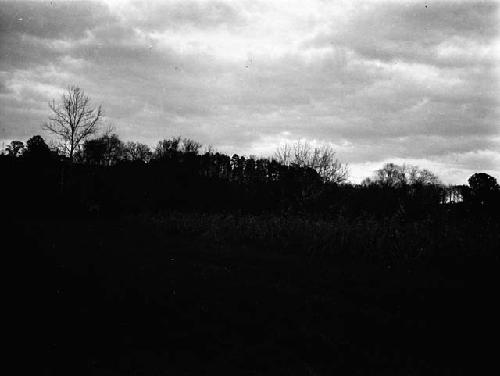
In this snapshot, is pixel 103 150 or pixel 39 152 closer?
pixel 39 152

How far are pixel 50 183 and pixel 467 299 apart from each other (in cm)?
3458

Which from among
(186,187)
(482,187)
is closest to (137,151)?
(186,187)

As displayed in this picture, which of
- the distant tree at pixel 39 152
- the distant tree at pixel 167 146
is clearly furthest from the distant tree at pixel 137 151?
the distant tree at pixel 39 152

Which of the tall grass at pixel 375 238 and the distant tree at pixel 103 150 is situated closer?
the tall grass at pixel 375 238

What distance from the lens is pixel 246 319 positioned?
5.32 metres

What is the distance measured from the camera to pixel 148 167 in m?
45.5

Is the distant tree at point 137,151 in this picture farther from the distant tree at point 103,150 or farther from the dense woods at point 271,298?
the dense woods at point 271,298

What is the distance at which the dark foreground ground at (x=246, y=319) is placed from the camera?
157 inches

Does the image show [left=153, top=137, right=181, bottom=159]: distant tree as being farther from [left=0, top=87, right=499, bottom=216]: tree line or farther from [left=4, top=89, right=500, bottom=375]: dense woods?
[left=4, top=89, right=500, bottom=375]: dense woods

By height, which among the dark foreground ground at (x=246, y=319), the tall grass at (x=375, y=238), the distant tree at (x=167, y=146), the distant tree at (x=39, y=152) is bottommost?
the dark foreground ground at (x=246, y=319)

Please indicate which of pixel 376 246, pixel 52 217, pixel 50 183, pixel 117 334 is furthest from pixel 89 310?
pixel 50 183

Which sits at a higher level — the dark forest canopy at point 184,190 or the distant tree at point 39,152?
the distant tree at point 39,152

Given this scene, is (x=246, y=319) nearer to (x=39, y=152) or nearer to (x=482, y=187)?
(x=39, y=152)

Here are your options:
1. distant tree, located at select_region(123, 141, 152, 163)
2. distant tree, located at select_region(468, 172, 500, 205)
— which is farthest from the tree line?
distant tree, located at select_region(123, 141, 152, 163)
